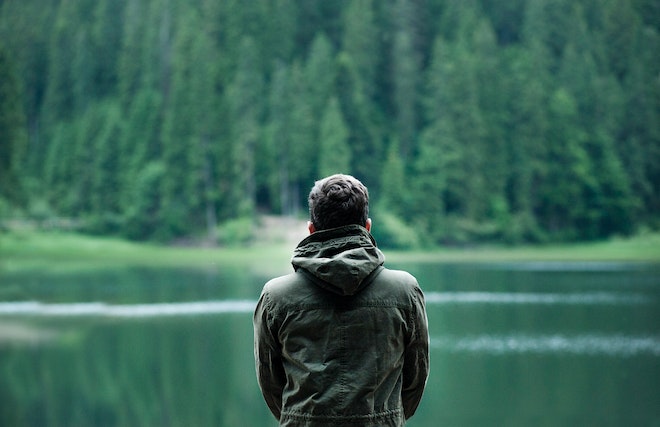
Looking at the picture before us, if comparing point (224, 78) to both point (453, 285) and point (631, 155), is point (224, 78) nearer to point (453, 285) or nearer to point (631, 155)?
point (631, 155)

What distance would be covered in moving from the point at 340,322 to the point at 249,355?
1404 centimetres

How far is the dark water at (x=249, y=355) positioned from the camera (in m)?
12.2

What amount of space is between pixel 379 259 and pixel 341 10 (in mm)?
49219

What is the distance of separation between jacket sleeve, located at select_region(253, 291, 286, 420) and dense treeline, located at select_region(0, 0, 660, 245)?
36.4 meters

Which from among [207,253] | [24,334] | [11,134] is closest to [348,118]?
[207,253]

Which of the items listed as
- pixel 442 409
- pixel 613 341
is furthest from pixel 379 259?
pixel 613 341

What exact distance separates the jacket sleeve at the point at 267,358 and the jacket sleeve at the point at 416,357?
0.30 meters

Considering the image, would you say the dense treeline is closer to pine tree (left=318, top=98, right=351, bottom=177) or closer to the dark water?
pine tree (left=318, top=98, right=351, bottom=177)

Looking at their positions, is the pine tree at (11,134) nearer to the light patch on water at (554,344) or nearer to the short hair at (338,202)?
the light patch on water at (554,344)

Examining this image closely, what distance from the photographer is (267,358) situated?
1992 mm

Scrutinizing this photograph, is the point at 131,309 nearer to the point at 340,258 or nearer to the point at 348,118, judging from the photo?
the point at 340,258

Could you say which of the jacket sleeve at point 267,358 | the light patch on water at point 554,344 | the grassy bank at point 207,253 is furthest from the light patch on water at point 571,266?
the jacket sleeve at point 267,358

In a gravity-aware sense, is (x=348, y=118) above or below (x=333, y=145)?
above

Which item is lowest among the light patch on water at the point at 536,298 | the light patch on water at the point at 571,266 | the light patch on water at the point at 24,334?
the light patch on water at the point at 571,266
